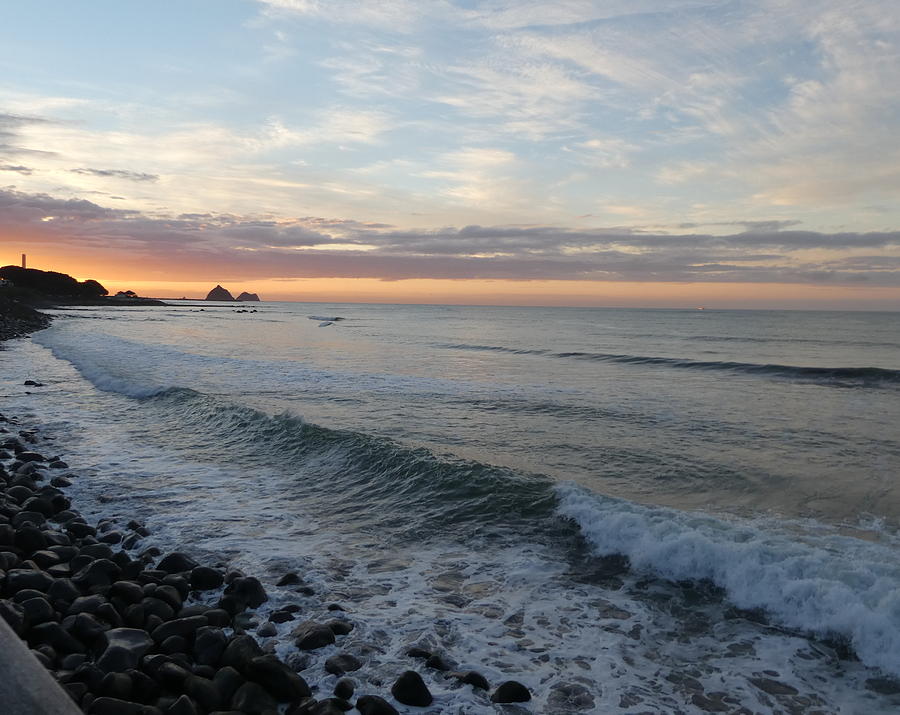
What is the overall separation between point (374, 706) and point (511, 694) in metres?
1.07

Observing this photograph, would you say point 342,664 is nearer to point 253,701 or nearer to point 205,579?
point 253,701

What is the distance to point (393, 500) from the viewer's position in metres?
9.93

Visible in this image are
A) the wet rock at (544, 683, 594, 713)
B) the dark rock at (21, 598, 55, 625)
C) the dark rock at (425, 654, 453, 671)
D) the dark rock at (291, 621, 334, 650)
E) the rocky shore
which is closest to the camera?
the wet rock at (544, 683, 594, 713)

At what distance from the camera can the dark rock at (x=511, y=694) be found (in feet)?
15.1

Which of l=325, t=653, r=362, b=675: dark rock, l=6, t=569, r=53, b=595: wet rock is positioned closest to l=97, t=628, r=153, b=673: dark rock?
l=6, t=569, r=53, b=595: wet rock

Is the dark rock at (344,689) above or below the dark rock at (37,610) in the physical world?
below

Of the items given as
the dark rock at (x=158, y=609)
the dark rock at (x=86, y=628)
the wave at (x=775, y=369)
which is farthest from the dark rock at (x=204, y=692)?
the wave at (x=775, y=369)

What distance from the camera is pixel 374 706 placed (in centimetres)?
432

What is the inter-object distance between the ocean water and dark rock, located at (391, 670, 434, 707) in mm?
145

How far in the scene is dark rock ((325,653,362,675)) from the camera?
492 centimetres

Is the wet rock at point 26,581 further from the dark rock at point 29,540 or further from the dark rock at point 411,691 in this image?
the dark rock at point 411,691

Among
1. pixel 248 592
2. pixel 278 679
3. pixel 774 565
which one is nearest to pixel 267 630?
pixel 248 592

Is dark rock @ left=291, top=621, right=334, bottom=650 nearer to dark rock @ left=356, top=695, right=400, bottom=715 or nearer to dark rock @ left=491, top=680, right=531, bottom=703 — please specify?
dark rock @ left=356, top=695, right=400, bottom=715

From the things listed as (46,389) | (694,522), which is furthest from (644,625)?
(46,389)
